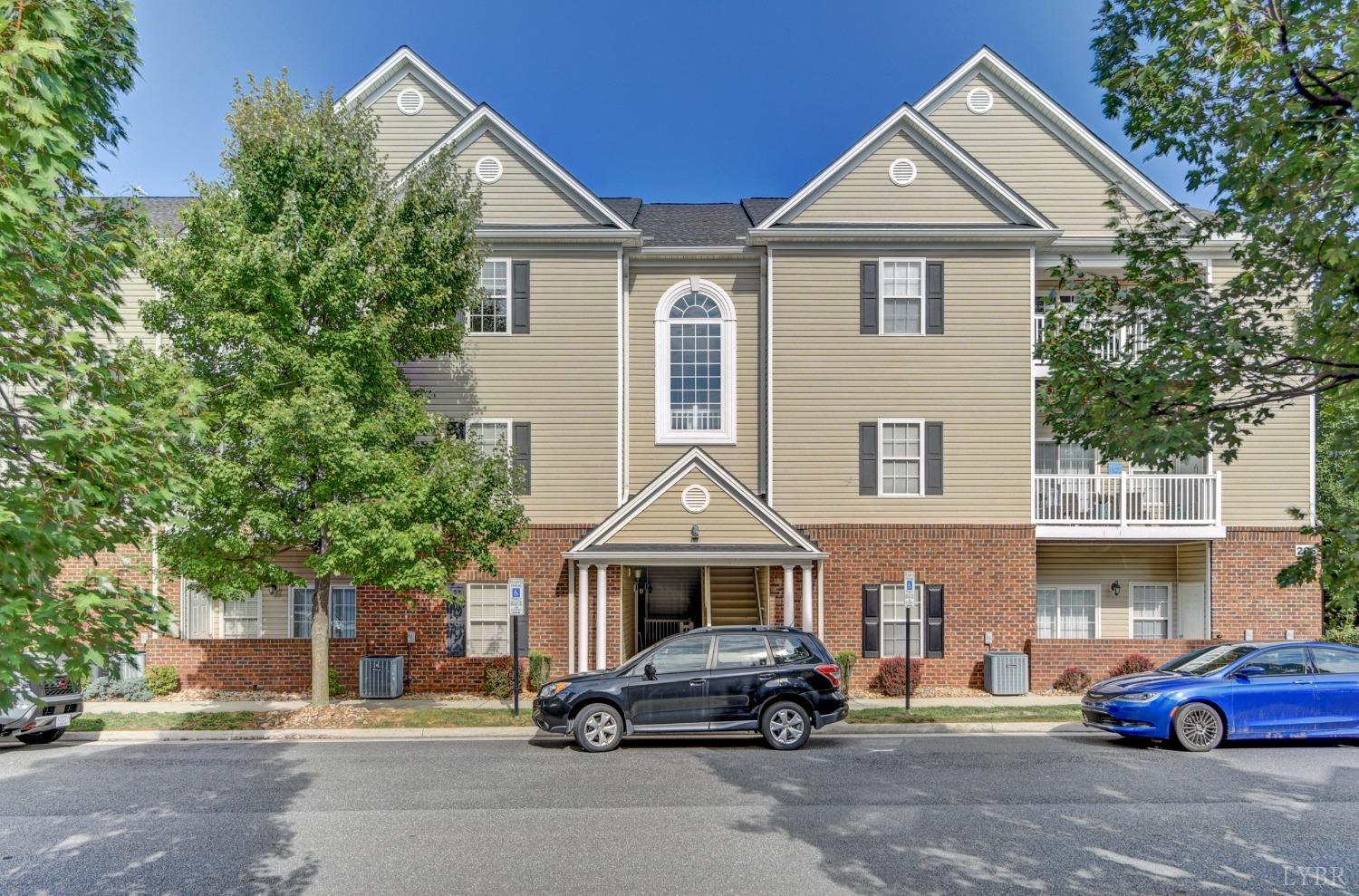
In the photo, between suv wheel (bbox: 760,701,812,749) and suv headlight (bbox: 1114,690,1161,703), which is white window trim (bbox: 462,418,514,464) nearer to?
suv wheel (bbox: 760,701,812,749)

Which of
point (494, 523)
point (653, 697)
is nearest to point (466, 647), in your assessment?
point (494, 523)

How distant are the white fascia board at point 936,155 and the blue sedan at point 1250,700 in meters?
10.3

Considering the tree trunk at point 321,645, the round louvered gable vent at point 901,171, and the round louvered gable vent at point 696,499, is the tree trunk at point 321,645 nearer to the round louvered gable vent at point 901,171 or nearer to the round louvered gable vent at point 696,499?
the round louvered gable vent at point 696,499

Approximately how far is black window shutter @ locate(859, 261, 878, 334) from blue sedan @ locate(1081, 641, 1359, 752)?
953 cm

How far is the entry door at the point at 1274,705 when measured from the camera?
13.1 meters

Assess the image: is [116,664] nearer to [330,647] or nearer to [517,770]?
[517,770]

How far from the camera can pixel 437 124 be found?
21406 mm

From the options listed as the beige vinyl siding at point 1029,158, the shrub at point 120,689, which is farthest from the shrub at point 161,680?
the beige vinyl siding at point 1029,158

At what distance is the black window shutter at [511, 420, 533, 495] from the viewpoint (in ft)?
66.1

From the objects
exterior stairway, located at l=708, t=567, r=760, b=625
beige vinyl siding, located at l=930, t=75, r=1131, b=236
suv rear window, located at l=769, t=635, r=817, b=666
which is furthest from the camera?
beige vinyl siding, located at l=930, t=75, r=1131, b=236

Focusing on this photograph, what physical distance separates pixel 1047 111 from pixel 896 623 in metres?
12.5

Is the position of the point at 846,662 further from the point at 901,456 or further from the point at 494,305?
the point at 494,305

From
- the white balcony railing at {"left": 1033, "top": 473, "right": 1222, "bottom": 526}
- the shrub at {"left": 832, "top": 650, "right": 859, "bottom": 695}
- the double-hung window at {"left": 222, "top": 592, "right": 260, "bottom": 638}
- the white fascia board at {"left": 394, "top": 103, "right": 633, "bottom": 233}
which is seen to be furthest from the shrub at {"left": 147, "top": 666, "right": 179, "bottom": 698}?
the white balcony railing at {"left": 1033, "top": 473, "right": 1222, "bottom": 526}

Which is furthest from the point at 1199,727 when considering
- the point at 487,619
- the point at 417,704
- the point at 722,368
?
the point at 417,704
